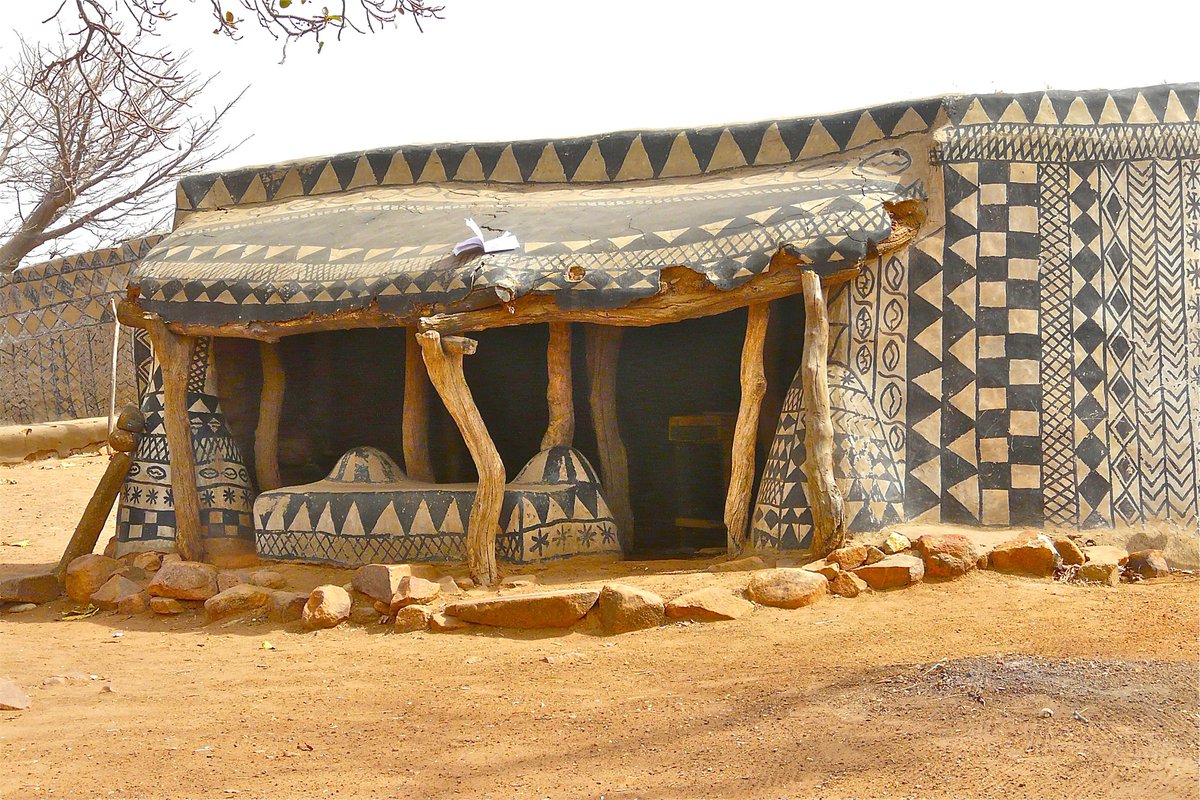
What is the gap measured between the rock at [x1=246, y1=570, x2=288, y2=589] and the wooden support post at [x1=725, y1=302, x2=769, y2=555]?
9.81 ft

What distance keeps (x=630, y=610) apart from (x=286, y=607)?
2.35m

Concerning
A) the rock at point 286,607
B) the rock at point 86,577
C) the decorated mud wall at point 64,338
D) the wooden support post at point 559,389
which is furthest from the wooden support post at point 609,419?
the decorated mud wall at point 64,338

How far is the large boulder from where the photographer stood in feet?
21.2

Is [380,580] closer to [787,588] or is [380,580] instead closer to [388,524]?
[388,524]

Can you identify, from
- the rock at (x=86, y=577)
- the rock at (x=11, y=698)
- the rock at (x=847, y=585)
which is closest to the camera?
the rock at (x=11, y=698)

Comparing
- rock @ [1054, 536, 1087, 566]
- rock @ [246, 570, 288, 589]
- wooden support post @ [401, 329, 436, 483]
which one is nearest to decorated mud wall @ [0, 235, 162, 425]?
wooden support post @ [401, 329, 436, 483]

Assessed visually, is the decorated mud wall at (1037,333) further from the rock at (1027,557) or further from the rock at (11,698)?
the rock at (11,698)

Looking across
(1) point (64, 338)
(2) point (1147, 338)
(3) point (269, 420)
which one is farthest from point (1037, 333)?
(1) point (64, 338)

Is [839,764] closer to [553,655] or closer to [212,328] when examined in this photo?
[553,655]

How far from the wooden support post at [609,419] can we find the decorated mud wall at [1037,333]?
4.74 feet

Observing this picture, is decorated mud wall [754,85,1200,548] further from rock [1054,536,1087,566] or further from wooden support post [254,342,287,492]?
wooden support post [254,342,287,492]

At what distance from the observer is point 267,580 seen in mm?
7758

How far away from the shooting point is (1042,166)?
7.73 m

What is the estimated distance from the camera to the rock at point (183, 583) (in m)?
7.71
